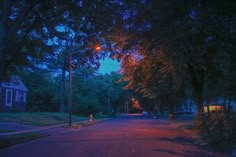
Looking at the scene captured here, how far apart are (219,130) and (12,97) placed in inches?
1577

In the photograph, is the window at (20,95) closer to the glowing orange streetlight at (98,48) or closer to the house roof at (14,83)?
the house roof at (14,83)

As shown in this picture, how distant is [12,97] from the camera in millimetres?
48781

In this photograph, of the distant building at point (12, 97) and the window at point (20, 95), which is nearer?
the distant building at point (12, 97)

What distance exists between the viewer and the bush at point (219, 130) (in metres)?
13.7

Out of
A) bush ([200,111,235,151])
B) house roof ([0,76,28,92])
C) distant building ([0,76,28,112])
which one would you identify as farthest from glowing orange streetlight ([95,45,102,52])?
distant building ([0,76,28,112])

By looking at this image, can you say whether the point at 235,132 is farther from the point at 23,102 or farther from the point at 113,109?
the point at 113,109

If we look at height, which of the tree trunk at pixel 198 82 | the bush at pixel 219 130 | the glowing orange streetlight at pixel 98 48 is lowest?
the bush at pixel 219 130

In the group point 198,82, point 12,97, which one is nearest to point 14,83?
point 198,82

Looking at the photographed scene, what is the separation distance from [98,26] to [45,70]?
166 ft

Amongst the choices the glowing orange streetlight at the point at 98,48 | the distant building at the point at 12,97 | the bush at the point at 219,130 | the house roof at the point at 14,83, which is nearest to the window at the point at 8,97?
the distant building at the point at 12,97

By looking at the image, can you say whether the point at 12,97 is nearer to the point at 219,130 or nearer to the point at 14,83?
the point at 14,83

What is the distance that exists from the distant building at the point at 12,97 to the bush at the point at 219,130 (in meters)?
32.9

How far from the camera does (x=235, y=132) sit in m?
13.9

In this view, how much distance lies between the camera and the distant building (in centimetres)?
4536
